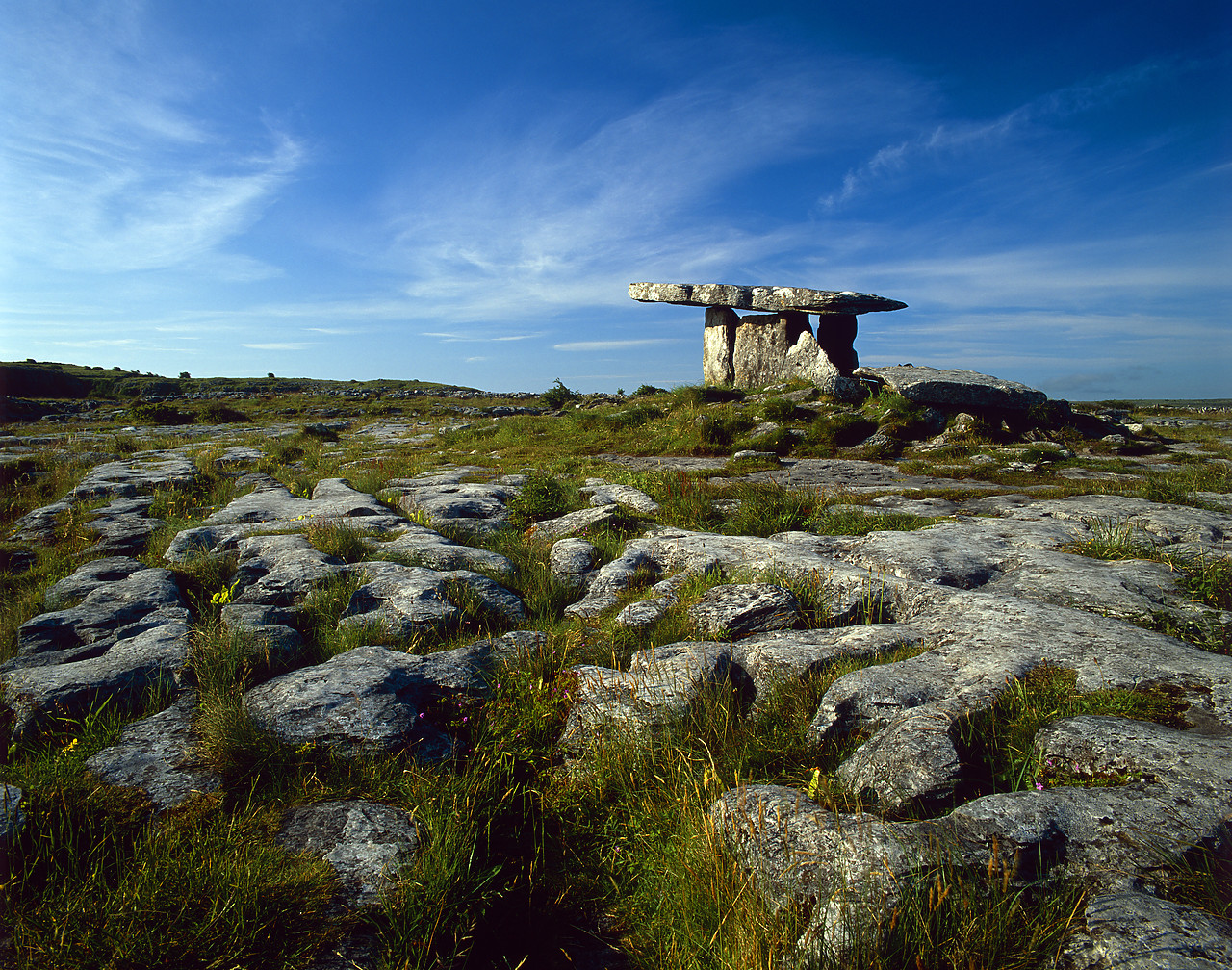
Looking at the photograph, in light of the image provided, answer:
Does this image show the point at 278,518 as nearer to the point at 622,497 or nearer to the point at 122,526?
the point at 122,526

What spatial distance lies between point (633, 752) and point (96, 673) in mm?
2803

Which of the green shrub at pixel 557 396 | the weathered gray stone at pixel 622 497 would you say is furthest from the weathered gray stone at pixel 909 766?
the green shrub at pixel 557 396

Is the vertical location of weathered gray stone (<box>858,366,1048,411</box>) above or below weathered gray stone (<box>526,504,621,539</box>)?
above

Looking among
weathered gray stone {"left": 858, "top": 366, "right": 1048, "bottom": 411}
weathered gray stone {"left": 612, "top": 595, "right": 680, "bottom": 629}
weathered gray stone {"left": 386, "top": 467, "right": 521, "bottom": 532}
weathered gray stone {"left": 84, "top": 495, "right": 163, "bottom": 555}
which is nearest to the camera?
weathered gray stone {"left": 612, "top": 595, "right": 680, "bottom": 629}

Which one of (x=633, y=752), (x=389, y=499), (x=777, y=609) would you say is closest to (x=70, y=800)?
(x=633, y=752)

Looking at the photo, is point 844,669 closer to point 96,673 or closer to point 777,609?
point 777,609

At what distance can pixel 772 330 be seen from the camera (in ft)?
54.7

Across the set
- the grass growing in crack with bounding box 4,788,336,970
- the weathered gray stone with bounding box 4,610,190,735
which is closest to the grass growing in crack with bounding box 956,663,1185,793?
the grass growing in crack with bounding box 4,788,336,970

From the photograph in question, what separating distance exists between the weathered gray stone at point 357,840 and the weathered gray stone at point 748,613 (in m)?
1.98

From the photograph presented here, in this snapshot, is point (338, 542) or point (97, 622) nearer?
point (97, 622)

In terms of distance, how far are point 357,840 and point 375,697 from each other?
→ 0.81m

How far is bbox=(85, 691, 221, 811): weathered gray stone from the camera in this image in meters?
2.50

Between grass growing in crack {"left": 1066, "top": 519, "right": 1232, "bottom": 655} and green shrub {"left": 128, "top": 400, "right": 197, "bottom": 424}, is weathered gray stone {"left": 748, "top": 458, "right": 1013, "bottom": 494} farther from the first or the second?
green shrub {"left": 128, "top": 400, "right": 197, "bottom": 424}

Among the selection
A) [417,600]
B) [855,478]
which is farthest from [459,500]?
[855,478]
